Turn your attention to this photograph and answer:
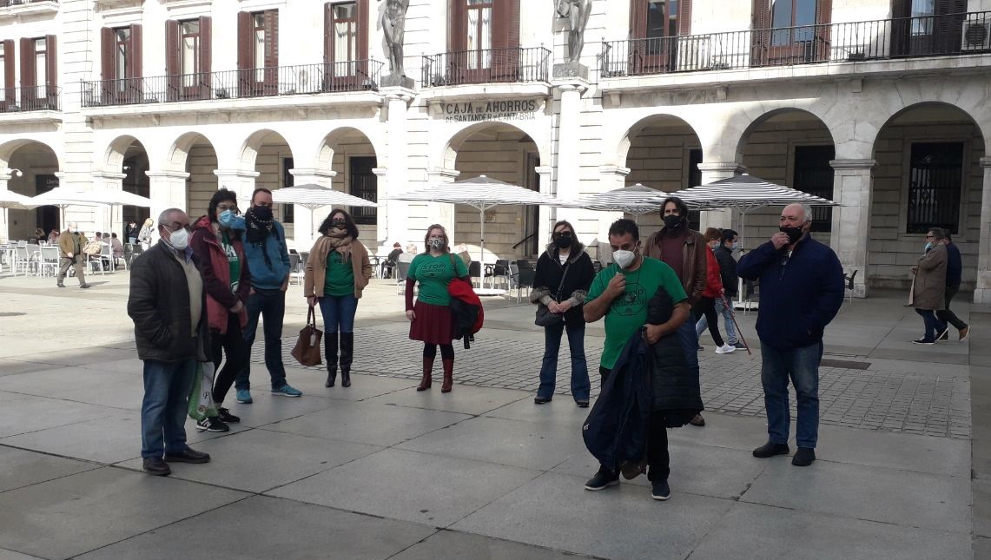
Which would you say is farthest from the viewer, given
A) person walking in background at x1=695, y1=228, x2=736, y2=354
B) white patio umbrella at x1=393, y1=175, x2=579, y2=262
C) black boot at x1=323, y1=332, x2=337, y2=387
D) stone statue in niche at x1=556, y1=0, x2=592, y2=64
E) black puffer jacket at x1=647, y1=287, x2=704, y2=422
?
stone statue in niche at x1=556, y1=0, x2=592, y2=64

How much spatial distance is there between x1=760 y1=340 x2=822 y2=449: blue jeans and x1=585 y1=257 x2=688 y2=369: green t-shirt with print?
1134 millimetres

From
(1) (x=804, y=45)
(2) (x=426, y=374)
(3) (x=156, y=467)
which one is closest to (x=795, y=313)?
(2) (x=426, y=374)

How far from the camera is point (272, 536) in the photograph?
14.5 feet

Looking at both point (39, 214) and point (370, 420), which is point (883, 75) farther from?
point (39, 214)

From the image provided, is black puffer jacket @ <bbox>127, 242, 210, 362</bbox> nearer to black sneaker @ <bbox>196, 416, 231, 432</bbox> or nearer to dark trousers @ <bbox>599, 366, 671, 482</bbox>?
black sneaker @ <bbox>196, 416, 231, 432</bbox>

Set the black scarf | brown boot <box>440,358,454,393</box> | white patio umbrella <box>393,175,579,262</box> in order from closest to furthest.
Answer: the black scarf → brown boot <box>440,358,454,393</box> → white patio umbrella <box>393,175,579,262</box>

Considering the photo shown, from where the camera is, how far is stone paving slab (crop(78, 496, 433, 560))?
417cm

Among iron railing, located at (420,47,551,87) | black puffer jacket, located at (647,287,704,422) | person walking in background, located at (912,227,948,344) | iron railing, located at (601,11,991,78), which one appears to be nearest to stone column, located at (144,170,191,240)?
iron railing, located at (420,47,551,87)

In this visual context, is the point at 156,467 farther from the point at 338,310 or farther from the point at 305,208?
A: the point at 305,208

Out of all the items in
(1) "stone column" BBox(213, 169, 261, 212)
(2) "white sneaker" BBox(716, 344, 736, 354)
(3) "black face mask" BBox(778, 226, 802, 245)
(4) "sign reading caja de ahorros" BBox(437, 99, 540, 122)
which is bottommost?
(2) "white sneaker" BBox(716, 344, 736, 354)

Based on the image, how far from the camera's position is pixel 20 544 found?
4230 millimetres

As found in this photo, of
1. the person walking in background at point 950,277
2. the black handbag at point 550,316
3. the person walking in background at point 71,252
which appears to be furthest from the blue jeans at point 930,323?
the person walking in background at point 71,252

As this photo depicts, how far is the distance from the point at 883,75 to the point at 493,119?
9953 millimetres

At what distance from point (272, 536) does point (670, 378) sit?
7.65 feet
